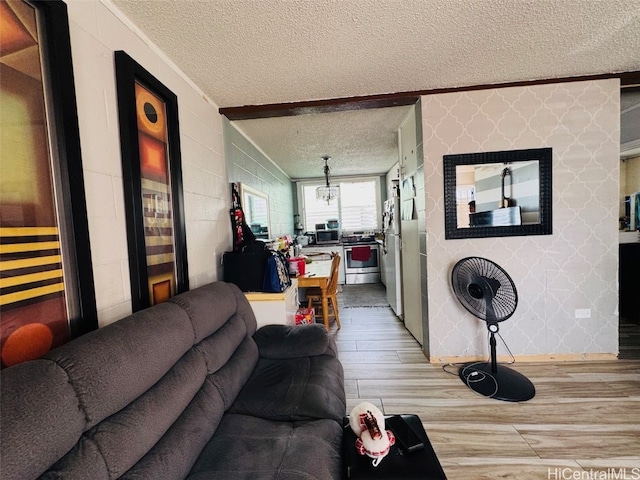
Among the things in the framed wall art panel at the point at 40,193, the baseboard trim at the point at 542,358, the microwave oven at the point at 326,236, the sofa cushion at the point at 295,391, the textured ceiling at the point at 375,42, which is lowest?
the baseboard trim at the point at 542,358

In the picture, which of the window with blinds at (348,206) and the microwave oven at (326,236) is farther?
the window with blinds at (348,206)

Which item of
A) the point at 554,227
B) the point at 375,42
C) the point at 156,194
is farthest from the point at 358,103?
the point at 554,227

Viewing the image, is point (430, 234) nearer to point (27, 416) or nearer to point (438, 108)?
point (438, 108)

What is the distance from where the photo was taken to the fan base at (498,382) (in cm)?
202

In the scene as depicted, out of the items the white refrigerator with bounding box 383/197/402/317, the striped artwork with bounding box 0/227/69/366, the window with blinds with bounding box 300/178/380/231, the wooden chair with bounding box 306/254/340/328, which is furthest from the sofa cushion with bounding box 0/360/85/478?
the window with blinds with bounding box 300/178/380/231

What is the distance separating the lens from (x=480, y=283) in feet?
7.23

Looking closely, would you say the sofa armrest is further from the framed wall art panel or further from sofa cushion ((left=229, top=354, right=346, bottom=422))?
the framed wall art panel

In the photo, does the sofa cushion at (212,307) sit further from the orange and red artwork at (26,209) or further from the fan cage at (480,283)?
the fan cage at (480,283)

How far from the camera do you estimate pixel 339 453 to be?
1.10 metres

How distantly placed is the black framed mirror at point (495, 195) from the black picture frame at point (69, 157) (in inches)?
99.4

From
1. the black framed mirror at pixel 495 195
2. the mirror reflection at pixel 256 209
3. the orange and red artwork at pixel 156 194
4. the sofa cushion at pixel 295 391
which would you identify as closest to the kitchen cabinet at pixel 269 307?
the sofa cushion at pixel 295 391

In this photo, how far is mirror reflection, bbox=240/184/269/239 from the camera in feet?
10.1

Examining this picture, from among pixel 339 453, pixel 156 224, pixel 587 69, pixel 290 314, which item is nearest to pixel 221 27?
pixel 156 224

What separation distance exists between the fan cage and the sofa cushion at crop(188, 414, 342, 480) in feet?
5.21
